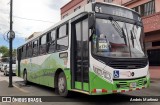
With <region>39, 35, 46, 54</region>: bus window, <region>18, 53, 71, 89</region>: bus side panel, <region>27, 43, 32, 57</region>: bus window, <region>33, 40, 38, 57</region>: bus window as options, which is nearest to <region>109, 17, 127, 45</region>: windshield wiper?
<region>18, 53, 71, 89</region>: bus side panel

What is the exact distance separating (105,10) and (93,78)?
2.30 m

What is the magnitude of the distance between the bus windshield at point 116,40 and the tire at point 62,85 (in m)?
2.70

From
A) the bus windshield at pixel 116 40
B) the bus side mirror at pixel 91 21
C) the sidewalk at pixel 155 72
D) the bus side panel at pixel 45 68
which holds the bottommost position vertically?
the sidewalk at pixel 155 72

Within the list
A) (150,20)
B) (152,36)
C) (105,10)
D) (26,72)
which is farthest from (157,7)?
(105,10)

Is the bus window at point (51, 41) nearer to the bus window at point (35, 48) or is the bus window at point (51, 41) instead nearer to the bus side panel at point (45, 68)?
the bus side panel at point (45, 68)

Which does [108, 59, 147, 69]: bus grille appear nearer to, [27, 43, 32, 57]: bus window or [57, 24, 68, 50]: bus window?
[57, 24, 68, 50]: bus window

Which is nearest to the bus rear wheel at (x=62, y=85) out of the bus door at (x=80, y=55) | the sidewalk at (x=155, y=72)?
the bus door at (x=80, y=55)

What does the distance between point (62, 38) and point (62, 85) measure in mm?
1861

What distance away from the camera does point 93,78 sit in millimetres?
8117

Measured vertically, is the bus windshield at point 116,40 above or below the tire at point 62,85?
above

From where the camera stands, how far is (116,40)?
853 centimetres

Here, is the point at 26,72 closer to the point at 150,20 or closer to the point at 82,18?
the point at 82,18

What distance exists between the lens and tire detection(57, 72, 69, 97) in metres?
10.4

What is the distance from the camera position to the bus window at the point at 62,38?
10.3 metres
